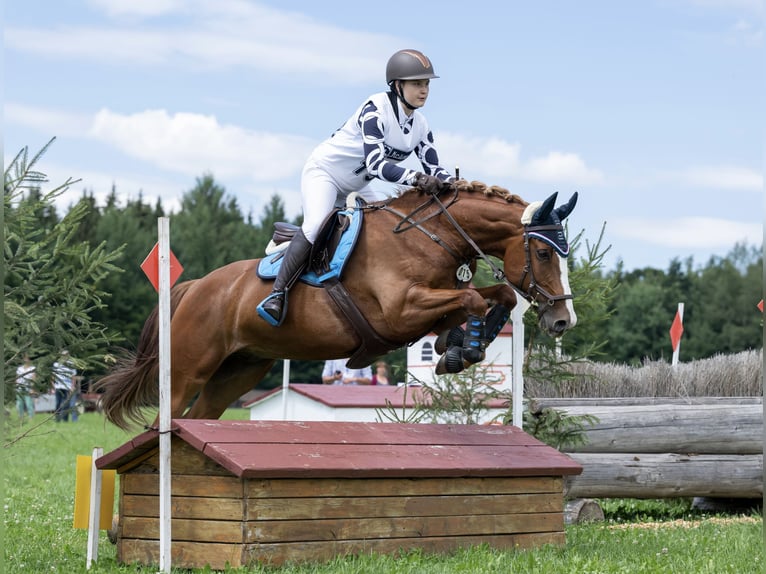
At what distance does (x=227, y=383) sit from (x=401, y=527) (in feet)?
6.18

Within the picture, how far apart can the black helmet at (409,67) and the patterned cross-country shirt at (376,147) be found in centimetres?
14

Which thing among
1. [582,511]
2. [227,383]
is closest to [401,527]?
[227,383]

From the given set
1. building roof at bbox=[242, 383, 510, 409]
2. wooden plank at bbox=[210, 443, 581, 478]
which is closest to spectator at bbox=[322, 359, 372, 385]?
building roof at bbox=[242, 383, 510, 409]

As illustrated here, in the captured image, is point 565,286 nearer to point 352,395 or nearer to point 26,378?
point 26,378

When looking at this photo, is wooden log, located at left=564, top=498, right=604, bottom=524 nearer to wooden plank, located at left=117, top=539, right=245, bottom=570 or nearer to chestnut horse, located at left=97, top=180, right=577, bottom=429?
chestnut horse, located at left=97, top=180, right=577, bottom=429

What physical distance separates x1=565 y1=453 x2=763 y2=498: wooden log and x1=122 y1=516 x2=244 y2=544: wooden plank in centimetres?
372

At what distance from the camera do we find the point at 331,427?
5035 mm

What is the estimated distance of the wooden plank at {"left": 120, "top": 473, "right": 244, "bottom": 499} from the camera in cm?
450

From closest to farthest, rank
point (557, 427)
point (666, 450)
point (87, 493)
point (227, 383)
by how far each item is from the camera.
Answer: point (87, 493), point (227, 383), point (557, 427), point (666, 450)

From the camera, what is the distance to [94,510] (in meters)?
5.17

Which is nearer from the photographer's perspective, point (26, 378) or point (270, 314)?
point (270, 314)

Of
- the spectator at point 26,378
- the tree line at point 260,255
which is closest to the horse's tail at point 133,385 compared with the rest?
the spectator at point 26,378

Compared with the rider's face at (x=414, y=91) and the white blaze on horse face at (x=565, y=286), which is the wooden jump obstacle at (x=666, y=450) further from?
the rider's face at (x=414, y=91)

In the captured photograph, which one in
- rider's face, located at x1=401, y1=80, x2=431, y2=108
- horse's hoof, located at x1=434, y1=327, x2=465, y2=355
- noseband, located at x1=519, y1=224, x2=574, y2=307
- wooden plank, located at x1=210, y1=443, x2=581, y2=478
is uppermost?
rider's face, located at x1=401, y1=80, x2=431, y2=108
